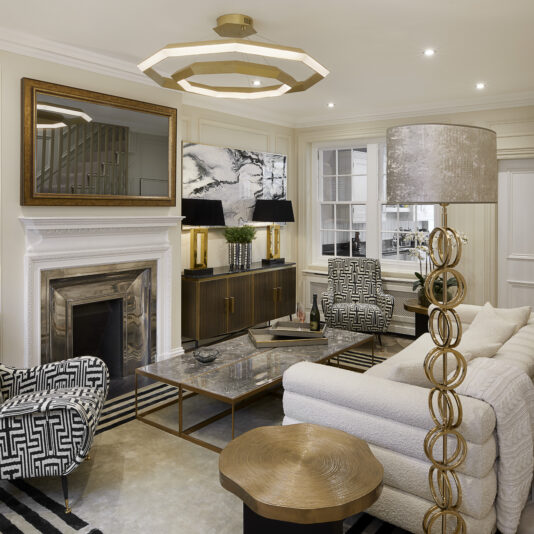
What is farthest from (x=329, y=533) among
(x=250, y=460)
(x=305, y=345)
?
(x=305, y=345)

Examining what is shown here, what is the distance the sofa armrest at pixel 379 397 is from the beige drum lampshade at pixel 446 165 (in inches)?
32.0

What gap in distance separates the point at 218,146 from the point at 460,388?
3954mm

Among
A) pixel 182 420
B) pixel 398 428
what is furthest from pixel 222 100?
pixel 398 428

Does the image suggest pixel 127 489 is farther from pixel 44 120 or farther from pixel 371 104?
pixel 371 104

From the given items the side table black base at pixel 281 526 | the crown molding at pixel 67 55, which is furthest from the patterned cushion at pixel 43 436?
the crown molding at pixel 67 55

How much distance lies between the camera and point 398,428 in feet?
6.56

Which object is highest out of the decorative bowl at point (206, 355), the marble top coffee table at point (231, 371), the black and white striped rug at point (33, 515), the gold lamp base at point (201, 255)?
the gold lamp base at point (201, 255)

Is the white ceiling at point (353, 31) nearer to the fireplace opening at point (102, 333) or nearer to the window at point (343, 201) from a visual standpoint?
the window at point (343, 201)

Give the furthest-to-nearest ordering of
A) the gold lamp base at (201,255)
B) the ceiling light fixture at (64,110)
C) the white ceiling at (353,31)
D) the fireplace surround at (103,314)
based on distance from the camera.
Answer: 1. the gold lamp base at (201,255)
2. the fireplace surround at (103,314)
3. the ceiling light fixture at (64,110)
4. the white ceiling at (353,31)

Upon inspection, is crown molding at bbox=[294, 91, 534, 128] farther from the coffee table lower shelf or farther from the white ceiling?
the coffee table lower shelf

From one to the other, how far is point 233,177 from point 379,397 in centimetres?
382

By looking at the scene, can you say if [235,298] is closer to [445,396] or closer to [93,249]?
[93,249]

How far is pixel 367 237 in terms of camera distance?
598 cm

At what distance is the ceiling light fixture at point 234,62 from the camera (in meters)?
2.54
